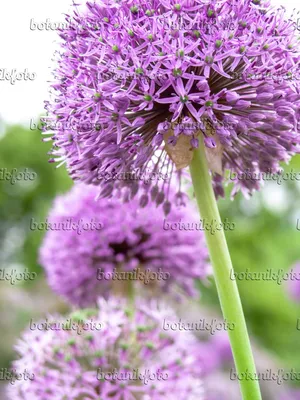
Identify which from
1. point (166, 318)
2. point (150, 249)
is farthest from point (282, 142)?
point (150, 249)

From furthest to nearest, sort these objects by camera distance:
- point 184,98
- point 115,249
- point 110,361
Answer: point 115,249 → point 110,361 → point 184,98

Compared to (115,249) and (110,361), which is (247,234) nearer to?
(115,249)

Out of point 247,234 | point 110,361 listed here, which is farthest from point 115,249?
point 247,234

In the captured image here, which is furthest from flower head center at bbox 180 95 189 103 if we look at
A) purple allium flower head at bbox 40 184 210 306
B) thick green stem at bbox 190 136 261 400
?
purple allium flower head at bbox 40 184 210 306

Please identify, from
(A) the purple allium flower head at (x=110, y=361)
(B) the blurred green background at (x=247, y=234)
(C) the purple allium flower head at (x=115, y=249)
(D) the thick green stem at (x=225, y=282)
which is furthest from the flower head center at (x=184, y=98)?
(B) the blurred green background at (x=247, y=234)

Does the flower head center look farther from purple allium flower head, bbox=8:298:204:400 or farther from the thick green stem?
purple allium flower head, bbox=8:298:204:400

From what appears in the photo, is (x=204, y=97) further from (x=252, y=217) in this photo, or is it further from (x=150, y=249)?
(x=252, y=217)
